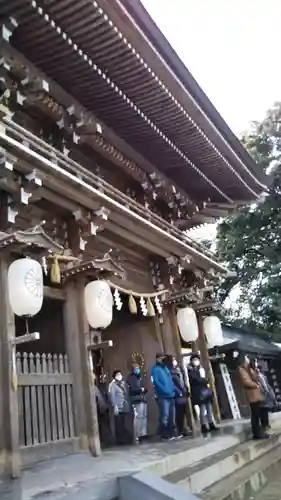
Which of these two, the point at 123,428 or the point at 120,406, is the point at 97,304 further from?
the point at 123,428

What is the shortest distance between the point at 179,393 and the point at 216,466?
92.1 inches

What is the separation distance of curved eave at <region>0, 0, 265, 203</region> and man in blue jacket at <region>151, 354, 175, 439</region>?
4476 millimetres

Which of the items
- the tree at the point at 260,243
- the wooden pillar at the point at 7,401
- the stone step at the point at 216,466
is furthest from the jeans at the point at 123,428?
the tree at the point at 260,243

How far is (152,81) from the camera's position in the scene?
7641mm

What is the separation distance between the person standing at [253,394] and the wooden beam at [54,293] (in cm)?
363

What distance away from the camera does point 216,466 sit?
19.9 feet

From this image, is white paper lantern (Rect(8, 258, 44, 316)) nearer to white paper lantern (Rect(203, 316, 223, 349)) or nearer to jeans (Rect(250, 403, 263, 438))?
jeans (Rect(250, 403, 263, 438))

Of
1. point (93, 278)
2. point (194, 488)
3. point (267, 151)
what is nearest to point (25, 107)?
point (93, 278)

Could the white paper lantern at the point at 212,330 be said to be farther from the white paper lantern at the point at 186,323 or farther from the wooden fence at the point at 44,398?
the wooden fence at the point at 44,398

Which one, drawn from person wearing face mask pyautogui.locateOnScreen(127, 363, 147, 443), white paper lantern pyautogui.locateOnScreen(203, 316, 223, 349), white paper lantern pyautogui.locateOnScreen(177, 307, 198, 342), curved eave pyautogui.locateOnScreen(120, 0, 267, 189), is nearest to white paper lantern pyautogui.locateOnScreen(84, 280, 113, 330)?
person wearing face mask pyautogui.locateOnScreen(127, 363, 147, 443)

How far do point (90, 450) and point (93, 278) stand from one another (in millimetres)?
2537

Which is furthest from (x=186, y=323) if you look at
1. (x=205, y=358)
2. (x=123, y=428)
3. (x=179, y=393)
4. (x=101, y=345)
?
(x=101, y=345)

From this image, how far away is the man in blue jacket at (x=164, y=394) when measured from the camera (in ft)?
26.1

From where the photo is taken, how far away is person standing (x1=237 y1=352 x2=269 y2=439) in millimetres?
8219
